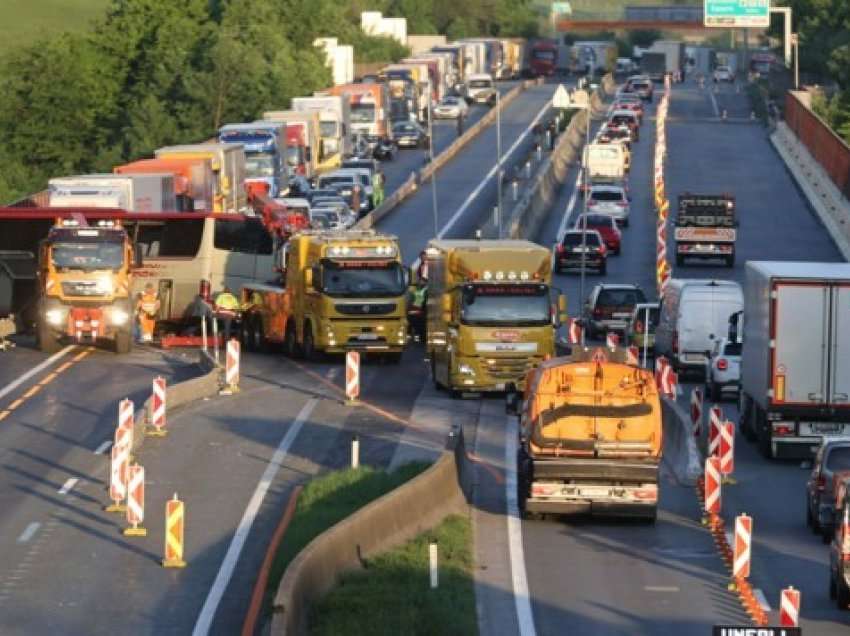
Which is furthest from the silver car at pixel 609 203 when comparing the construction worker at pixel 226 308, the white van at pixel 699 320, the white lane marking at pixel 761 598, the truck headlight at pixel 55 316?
the white lane marking at pixel 761 598

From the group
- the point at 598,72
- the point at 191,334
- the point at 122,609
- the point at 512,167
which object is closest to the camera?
the point at 122,609

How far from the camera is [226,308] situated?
5116cm

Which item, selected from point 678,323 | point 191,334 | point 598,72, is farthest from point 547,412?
point 598,72

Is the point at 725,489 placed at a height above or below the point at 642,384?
below

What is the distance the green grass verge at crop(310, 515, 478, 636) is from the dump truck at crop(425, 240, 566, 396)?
15.1 metres

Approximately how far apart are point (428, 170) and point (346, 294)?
55.1 m

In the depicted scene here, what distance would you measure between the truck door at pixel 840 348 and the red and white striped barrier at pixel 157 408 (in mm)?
10349

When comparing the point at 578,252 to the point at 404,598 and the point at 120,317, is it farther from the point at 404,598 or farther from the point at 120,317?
the point at 404,598

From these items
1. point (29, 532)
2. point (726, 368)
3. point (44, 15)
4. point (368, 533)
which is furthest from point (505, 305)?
point (44, 15)

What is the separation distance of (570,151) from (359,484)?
7819 centimetres

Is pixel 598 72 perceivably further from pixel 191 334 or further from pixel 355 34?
pixel 191 334

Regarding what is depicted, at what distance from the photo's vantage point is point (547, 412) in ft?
98.2

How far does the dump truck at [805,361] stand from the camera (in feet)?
119

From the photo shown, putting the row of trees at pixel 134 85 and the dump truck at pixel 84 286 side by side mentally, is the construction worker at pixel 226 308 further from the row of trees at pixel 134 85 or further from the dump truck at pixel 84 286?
the row of trees at pixel 134 85
